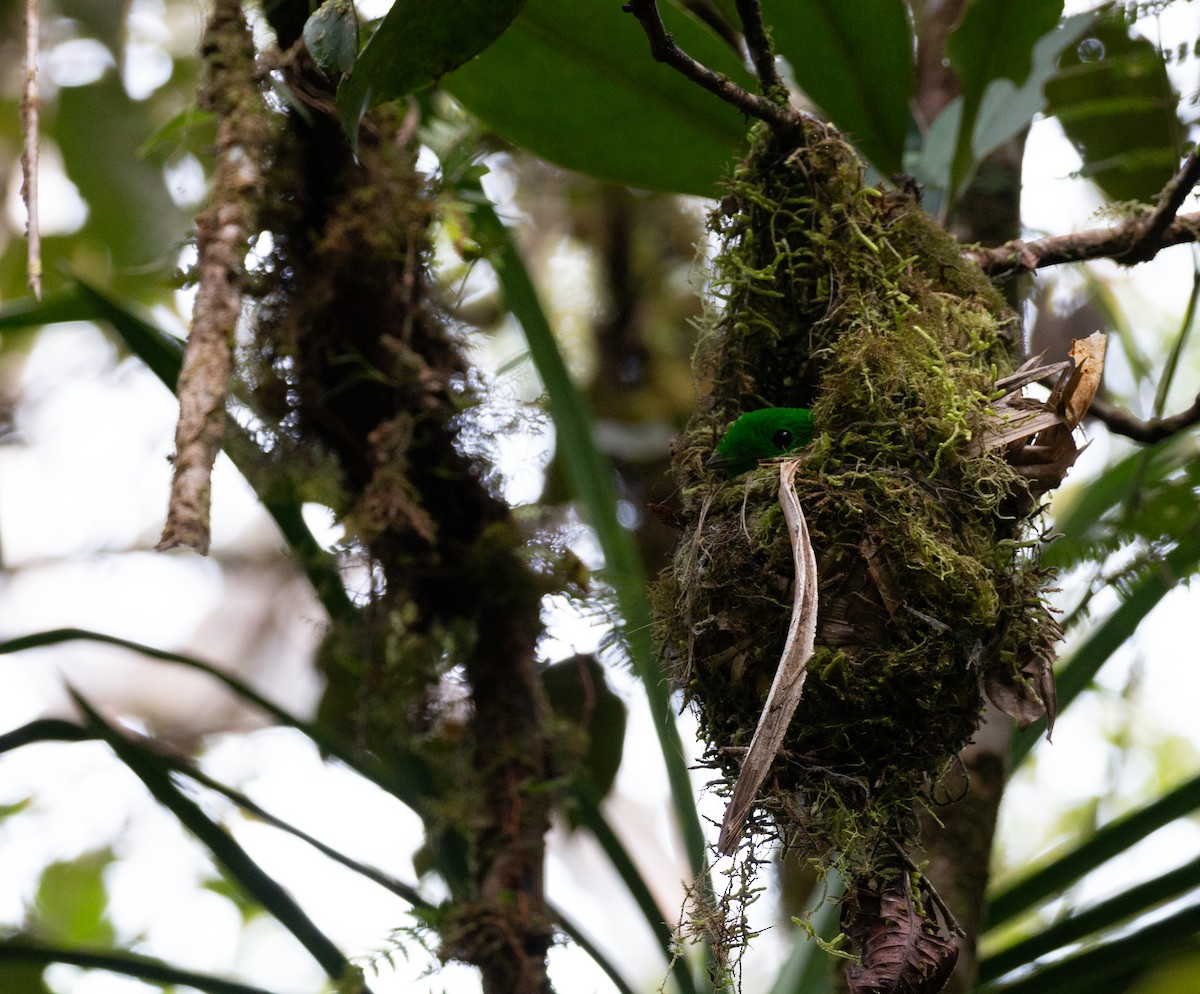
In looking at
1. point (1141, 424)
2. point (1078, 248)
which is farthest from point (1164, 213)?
point (1141, 424)

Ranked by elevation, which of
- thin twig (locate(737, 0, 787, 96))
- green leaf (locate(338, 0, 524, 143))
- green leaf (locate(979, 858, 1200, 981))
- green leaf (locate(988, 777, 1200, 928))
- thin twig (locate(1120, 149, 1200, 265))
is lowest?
green leaf (locate(979, 858, 1200, 981))

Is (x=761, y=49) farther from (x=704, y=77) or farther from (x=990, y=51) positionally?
(x=990, y=51)

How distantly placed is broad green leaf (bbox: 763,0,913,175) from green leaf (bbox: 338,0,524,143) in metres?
0.63

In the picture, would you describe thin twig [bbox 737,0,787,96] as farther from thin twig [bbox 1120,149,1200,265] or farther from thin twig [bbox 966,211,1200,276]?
thin twig [bbox 1120,149,1200,265]

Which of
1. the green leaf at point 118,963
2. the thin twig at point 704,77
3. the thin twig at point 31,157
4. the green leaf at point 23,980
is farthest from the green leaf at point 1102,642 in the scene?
the green leaf at point 23,980

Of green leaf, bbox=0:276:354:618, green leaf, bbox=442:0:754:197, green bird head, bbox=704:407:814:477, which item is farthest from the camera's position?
green leaf, bbox=0:276:354:618

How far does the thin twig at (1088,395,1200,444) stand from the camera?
4.40 feet

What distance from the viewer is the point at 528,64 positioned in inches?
58.4

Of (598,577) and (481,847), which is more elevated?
(598,577)

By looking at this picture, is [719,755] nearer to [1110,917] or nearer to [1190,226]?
[1190,226]

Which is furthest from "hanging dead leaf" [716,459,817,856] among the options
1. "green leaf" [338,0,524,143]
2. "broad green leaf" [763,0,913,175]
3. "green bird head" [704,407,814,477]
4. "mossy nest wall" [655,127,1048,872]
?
"broad green leaf" [763,0,913,175]

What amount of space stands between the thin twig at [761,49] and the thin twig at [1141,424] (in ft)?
1.89

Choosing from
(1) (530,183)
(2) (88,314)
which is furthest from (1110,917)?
(1) (530,183)

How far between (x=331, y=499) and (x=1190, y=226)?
1.26 meters
